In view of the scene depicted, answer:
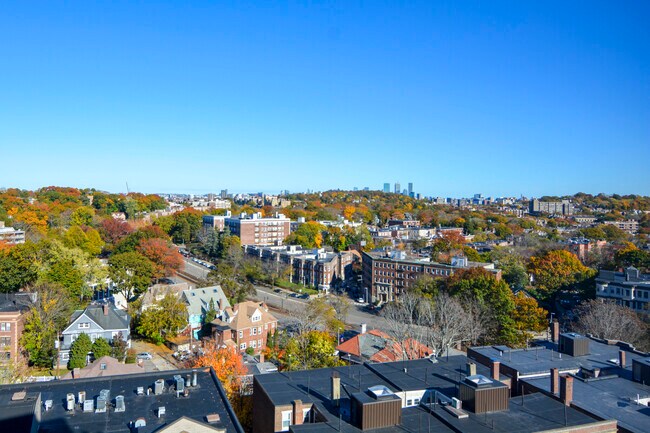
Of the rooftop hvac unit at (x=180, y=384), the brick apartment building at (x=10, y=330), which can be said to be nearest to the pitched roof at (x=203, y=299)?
the brick apartment building at (x=10, y=330)

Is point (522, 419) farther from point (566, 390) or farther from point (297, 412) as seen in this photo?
point (297, 412)

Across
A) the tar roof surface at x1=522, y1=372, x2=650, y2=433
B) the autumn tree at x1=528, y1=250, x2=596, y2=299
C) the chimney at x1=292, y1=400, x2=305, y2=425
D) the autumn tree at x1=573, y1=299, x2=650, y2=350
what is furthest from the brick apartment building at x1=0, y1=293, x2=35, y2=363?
the autumn tree at x1=528, y1=250, x2=596, y2=299

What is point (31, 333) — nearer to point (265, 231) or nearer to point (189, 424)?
point (189, 424)

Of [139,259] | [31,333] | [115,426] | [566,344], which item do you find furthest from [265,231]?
[115,426]

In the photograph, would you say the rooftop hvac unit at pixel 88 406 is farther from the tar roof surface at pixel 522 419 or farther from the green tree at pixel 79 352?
the green tree at pixel 79 352

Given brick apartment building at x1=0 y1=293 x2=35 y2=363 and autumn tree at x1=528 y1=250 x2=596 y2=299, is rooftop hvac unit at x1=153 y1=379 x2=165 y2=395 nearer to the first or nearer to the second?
brick apartment building at x1=0 y1=293 x2=35 y2=363

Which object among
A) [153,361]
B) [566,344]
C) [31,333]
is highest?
[566,344]

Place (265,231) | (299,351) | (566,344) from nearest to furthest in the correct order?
(566,344) → (299,351) → (265,231)

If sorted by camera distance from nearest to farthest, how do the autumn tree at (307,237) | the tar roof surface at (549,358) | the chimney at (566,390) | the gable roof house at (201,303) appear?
the chimney at (566,390) → the tar roof surface at (549,358) → the gable roof house at (201,303) → the autumn tree at (307,237)
